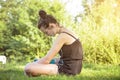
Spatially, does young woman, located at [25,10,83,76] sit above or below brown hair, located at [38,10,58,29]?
below

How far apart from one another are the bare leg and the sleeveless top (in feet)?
0.51

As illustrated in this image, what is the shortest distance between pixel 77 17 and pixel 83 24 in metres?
2.71

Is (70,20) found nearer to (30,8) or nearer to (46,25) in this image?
(30,8)

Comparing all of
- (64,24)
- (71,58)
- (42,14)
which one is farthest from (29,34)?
(42,14)

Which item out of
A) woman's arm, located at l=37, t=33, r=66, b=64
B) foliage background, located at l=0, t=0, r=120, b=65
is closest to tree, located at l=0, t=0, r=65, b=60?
foliage background, located at l=0, t=0, r=120, b=65

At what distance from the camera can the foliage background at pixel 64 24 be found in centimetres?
1024

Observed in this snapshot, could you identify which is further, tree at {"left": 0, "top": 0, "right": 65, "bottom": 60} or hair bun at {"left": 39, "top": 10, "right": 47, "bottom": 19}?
tree at {"left": 0, "top": 0, "right": 65, "bottom": 60}

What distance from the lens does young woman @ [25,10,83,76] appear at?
222 inches

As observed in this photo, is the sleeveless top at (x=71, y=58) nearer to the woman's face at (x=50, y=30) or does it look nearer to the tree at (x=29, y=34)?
the woman's face at (x=50, y=30)

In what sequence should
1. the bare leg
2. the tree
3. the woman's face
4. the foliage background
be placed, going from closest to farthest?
the woman's face < the bare leg < the foliage background < the tree

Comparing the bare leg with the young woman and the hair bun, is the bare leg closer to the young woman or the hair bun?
the young woman

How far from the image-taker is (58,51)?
573 centimetres

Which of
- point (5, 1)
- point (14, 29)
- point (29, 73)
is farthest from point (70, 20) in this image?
point (29, 73)

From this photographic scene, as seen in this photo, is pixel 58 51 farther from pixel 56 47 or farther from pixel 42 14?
pixel 42 14
